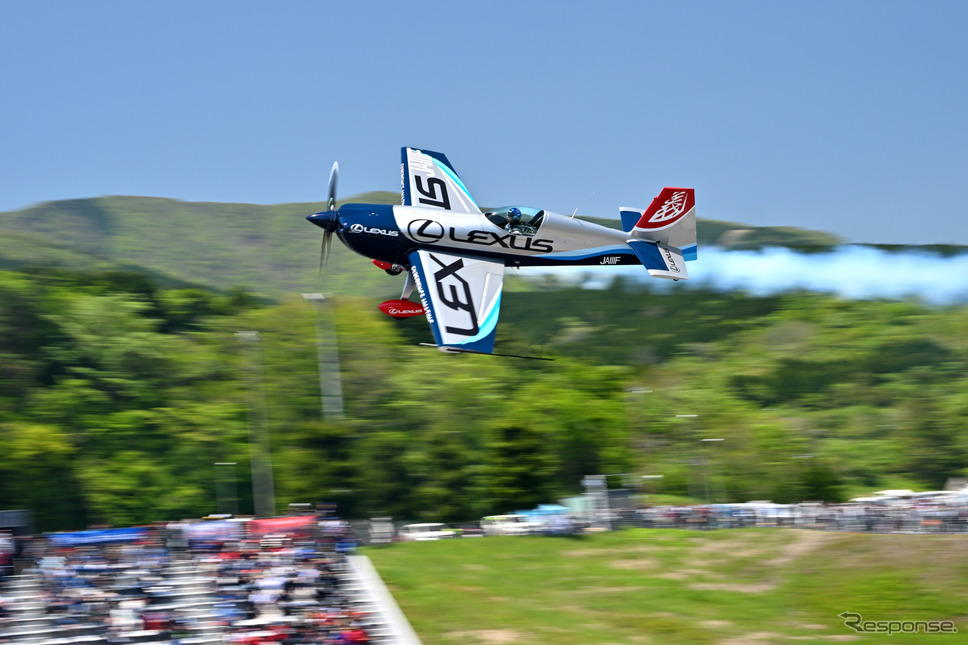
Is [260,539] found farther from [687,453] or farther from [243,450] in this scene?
[687,453]

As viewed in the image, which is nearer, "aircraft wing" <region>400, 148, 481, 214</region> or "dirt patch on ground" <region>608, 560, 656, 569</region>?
"aircraft wing" <region>400, 148, 481, 214</region>

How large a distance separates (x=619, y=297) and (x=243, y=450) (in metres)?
60.4

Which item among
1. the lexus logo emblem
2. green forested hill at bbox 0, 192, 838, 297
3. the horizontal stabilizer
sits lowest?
the horizontal stabilizer

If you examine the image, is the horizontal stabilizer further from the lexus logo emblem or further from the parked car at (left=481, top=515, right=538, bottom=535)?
the parked car at (left=481, top=515, right=538, bottom=535)

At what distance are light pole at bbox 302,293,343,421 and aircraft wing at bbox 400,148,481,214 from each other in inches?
996

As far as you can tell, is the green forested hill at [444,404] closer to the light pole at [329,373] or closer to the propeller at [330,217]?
the light pole at [329,373]

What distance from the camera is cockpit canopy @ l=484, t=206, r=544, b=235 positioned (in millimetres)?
27750

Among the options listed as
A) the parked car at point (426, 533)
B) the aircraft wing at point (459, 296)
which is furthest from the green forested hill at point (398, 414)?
the aircraft wing at point (459, 296)

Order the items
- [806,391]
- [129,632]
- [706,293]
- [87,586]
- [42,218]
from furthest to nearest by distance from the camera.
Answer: [42,218] < [706,293] < [806,391] < [87,586] < [129,632]

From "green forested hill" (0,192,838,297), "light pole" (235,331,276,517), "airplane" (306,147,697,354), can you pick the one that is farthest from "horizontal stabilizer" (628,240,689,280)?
"green forested hill" (0,192,838,297)

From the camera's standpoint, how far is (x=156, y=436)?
56.6 meters

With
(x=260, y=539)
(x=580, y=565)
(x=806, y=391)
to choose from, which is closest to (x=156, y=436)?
(x=260, y=539)

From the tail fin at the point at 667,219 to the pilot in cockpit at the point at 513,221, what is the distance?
4.44m

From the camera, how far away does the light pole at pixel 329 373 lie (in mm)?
57375
